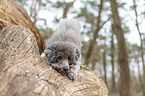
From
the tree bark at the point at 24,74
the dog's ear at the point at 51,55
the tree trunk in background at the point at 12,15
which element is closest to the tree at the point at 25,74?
the tree bark at the point at 24,74

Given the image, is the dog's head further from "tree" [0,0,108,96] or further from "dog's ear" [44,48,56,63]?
"tree" [0,0,108,96]

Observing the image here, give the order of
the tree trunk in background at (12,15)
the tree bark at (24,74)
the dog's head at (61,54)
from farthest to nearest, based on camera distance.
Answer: the tree trunk in background at (12,15) → the dog's head at (61,54) → the tree bark at (24,74)

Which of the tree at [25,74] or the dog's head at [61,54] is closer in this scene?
the tree at [25,74]

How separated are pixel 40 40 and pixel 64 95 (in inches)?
136

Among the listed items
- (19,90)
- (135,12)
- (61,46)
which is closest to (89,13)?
(135,12)

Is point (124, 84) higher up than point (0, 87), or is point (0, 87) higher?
point (0, 87)

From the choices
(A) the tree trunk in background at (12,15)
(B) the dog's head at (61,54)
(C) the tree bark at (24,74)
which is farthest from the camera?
(A) the tree trunk in background at (12,15)

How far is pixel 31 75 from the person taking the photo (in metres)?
1.89

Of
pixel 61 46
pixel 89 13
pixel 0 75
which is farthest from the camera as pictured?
pixel 89 13

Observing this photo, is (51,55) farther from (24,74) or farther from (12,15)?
(12,15)

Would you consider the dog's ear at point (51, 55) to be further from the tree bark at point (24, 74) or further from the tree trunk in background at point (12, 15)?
the tree trunk in background at point (12, 15)

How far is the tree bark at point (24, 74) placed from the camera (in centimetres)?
164

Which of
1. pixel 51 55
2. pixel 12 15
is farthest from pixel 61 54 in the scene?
pixel 12 15

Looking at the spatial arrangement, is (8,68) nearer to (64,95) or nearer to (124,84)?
(64,95)
